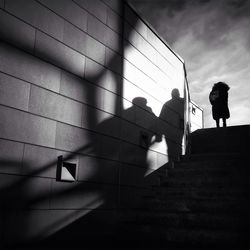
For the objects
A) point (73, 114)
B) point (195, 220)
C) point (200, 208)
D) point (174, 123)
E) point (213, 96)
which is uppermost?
point (213, 96)

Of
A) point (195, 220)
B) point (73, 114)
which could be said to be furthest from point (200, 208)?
point (73, 114)

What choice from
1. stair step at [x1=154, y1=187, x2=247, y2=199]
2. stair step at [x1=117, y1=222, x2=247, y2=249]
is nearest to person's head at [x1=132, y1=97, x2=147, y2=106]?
stair step at [x1=154, y1=187, x2=247, y2=199]

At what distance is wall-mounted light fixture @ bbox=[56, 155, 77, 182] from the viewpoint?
408cm

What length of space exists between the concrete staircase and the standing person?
8.41 feet

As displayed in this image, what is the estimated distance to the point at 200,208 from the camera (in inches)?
178

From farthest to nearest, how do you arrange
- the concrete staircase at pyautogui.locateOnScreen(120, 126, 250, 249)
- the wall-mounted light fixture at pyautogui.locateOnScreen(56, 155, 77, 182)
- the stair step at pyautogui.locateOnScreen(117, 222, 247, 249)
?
the wall-mounted light fixture at pyautogui.locateOnScreen(56, 155, 77, 182)
the concrete staircase at pyautogui.locateOnScreen(120, 126, 250, 249)
the stair step at pyautogui.locateOnScreen(117, 222, 247, 249)

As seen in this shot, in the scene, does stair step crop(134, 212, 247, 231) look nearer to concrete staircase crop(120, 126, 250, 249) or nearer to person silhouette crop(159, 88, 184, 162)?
concrete staircase crop(120, 126, 250, 249)

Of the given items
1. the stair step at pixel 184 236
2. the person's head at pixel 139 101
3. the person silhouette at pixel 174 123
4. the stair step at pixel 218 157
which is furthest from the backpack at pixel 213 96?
the stair step at pixel 184 236

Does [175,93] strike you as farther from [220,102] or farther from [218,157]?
[218,157]

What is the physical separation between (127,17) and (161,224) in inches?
163

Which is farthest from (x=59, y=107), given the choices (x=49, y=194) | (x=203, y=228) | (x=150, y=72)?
(x=150, y=72)

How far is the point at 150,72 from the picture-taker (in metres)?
6.76

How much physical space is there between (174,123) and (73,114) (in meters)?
3.93

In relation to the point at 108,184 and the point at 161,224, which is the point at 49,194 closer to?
the point at 108,184
